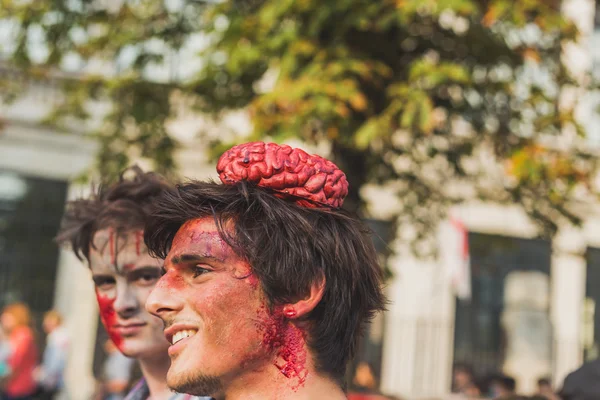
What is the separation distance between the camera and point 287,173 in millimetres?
2508

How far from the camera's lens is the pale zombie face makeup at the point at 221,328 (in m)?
2.40

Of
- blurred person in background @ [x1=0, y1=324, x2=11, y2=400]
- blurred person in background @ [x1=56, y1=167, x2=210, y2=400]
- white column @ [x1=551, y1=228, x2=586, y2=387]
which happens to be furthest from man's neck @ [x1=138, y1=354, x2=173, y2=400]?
white column @ [x1=551, y1=228, x2=586, y2=387]

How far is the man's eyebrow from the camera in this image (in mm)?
2465

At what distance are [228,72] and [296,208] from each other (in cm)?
715

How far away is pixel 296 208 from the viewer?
2.48m

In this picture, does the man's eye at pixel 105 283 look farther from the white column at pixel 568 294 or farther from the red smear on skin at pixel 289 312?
the white column at pixel 568 294

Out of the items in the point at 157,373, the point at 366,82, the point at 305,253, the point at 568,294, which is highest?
the point at 366,82

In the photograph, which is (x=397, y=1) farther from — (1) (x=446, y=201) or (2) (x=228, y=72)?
(1) (x=446, y=201)

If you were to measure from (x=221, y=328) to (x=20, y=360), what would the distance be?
9.63 m

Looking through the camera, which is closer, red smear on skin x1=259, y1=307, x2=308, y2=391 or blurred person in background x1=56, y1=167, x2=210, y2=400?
red smear on skin x1=259, y1=307, x2=308, y2=391

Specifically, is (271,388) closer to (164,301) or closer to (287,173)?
(164,301)

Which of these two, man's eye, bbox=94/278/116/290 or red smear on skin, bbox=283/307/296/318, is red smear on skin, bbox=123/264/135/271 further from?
red smear on skin, bbox=283/307/296/318

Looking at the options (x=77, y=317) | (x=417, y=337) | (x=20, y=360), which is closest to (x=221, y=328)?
(x=20, y=360)

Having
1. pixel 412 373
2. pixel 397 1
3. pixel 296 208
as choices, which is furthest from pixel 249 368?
pixel 412 373
